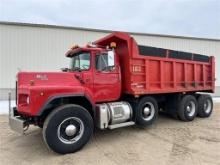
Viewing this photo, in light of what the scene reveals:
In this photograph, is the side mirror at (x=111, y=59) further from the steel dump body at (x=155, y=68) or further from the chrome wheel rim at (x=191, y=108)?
the chrome wheel rim at (x=191, y=108)

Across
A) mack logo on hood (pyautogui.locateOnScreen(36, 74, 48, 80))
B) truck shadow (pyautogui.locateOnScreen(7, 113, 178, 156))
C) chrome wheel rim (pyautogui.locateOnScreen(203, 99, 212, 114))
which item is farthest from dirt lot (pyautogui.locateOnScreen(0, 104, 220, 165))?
chrome wheel rim (pyautogui.locateOnScreen(203, 99, 212, 114))

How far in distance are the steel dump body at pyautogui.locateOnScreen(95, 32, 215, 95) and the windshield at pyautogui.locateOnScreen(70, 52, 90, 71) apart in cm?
120

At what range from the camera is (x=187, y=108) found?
26.0 ft

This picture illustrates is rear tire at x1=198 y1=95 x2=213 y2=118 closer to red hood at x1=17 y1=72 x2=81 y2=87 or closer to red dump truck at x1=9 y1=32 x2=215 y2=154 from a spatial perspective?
red dump truck at x1=9 y1=32 x2=215 y2=154

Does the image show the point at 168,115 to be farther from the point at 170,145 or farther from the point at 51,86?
the point at 51,86

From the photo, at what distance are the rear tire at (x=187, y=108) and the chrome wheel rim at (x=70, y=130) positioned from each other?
423cm

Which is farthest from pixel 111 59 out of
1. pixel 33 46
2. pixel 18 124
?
pixel 33 46

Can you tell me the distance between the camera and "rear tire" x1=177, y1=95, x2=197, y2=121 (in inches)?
302

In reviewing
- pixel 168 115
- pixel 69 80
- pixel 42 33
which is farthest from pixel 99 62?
pixel 42 33

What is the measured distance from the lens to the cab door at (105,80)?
18.4ft

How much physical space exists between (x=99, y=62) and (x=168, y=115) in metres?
4.51

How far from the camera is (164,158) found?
4.37 metres

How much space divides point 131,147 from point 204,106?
16.3 ft

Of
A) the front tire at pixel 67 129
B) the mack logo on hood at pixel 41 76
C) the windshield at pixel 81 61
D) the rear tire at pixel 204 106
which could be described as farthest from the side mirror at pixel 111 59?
the rear tire at pixel 204 106
